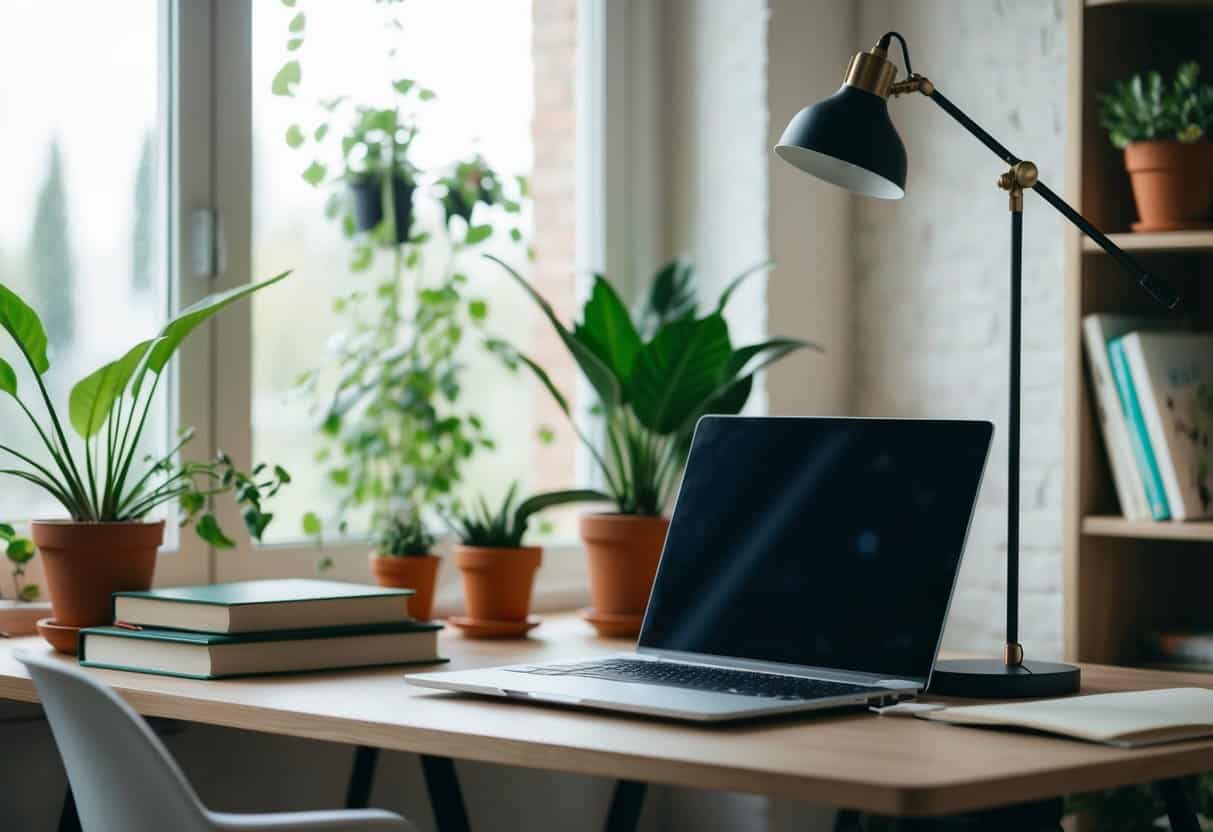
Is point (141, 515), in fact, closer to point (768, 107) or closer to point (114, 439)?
point (114, 439)

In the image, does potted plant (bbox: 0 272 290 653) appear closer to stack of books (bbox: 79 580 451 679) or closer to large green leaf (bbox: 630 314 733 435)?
stack of books (bbox: 79 580 451 679)

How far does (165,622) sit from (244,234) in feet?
2.65

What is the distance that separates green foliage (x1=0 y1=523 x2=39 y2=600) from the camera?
212 centimetres

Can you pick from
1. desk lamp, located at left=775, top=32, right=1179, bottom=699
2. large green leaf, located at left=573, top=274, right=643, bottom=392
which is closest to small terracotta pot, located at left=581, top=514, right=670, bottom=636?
large green leaf, located at left=573, top=274, right=643, bottom=392

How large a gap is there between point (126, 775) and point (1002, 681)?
90 centimetres

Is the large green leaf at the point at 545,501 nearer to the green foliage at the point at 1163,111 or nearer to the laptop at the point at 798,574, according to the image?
the laptop at the point at 798,574

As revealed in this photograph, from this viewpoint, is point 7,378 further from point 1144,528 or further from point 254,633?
point 1144,528

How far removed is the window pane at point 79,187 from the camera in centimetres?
236

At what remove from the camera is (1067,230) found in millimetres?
2508

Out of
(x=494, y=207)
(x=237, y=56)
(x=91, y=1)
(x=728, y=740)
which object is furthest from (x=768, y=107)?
(x=728, y=740)

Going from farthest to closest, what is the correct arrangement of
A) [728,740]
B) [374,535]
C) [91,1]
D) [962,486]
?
1. [374,535]
2. [91,1]
3. [962,486]
4. [728,740]

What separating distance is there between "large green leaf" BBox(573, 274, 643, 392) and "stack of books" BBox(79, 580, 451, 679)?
2.10ft

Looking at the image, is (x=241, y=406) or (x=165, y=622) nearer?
(x=165, y=622)

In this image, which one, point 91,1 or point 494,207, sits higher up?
point 91,1
